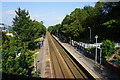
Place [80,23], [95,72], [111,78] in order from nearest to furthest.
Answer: [111,78] → [95,72] → [80,23]

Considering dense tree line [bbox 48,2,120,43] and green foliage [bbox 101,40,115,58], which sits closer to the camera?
green foliage [bbox 101,40,115,58]

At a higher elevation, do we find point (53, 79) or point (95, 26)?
point (95, 26)

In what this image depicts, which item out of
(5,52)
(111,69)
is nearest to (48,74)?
(5,52)

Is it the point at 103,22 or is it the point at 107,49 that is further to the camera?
the point at 103,22

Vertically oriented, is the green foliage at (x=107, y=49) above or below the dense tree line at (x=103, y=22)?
below

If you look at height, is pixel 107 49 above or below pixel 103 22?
below

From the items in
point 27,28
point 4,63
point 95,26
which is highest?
point 95,26

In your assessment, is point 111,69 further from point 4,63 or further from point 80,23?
point 80,23

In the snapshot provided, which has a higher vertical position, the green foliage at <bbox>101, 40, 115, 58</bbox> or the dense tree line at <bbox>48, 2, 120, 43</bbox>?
the dense tree line at <bbox>48, 2, 120, 43</bbox>

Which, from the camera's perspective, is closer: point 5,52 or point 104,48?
point 5,52

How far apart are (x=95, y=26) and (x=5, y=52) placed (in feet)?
118

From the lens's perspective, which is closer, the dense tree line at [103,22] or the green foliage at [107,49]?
the green foliage at [107,49]

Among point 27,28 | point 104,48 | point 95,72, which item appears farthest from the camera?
point 27,28

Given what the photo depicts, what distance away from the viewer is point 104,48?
19.8 m
